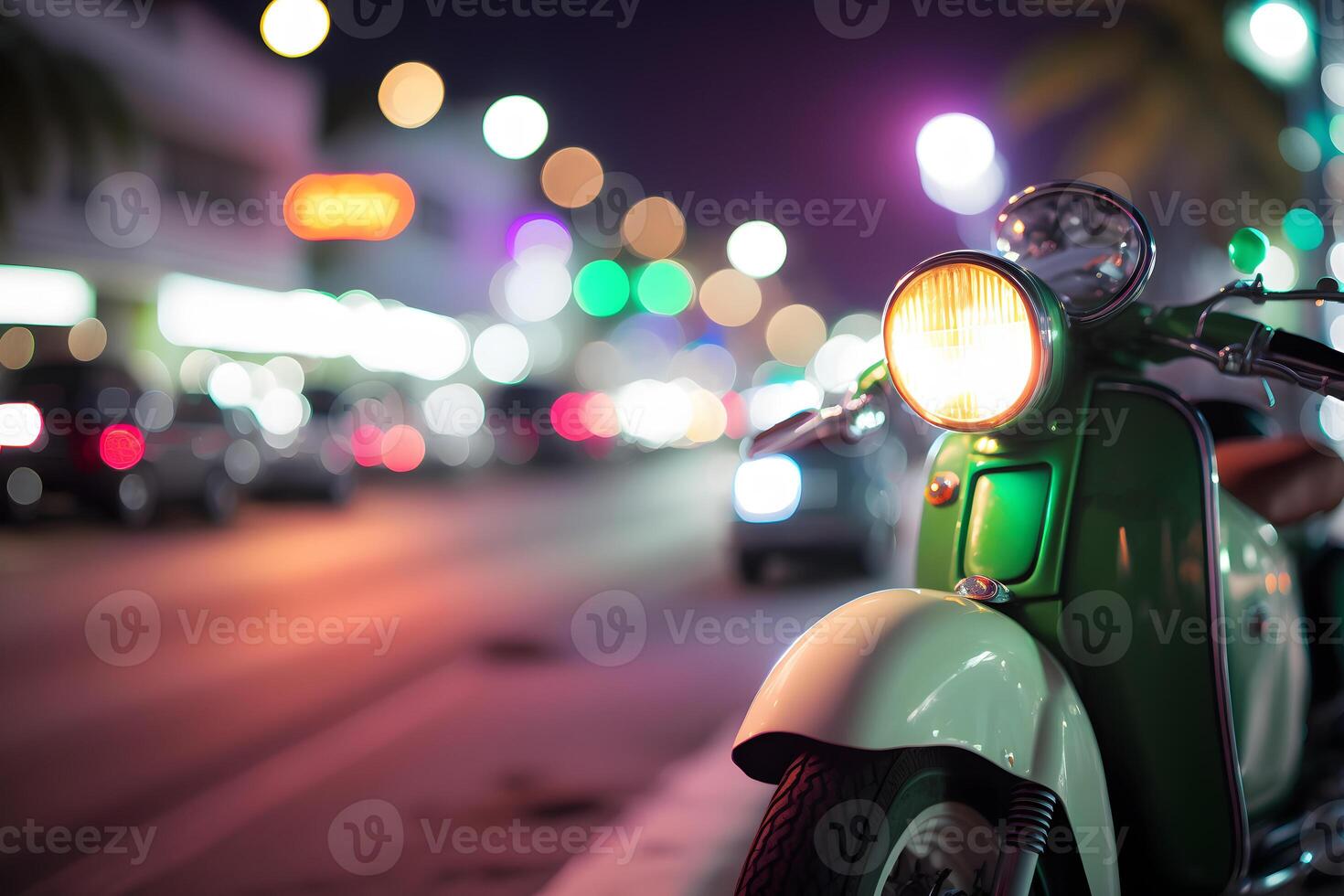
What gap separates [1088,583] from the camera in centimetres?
244

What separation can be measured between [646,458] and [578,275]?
34.1 metres

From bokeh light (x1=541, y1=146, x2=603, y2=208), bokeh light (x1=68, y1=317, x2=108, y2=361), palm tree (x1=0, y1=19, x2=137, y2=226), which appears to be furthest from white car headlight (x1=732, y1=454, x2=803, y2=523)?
bokeh light (x1=541, y1=146, x2=603, y2=208)

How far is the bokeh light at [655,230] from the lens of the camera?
6038 cm

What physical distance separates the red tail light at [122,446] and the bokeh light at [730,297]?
81170 mm

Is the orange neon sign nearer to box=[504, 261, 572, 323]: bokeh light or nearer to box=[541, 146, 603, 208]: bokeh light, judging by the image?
box=[504, 261, 572, 323]: bokeh light

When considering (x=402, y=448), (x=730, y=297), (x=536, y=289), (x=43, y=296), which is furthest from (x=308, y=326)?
(x=730, y=297)

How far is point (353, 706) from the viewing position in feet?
18.6

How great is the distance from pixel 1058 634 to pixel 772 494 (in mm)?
6947

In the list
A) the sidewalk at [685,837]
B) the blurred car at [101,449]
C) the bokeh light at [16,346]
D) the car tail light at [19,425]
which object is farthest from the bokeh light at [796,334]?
the sidewalk at [685,837]

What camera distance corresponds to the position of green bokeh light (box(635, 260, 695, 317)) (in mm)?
66562

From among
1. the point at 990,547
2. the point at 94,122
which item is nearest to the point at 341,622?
the point at 990,547

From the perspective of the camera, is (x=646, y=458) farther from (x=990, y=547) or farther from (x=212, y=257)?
(x=990, y=547)

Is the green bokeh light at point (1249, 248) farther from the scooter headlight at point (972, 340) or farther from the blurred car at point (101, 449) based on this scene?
the blurred car at point (101, 449)

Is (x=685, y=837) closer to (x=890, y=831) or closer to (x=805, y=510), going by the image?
(x=890, y=831)
